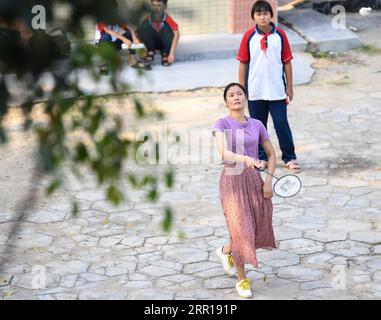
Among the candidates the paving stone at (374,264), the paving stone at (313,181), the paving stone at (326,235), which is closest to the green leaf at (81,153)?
the paving stone at (374,264)

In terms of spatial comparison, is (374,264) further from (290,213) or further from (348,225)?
(290,213)

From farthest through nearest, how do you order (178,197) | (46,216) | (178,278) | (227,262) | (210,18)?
(210,18)
(178,197)
(46,216)
(178,278)
(227,262)

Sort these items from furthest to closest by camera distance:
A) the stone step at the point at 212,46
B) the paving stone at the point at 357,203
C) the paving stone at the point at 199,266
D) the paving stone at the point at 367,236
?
the stone step at the point at 212,46 → the paving stone at the point at 357,203 → the paving stone at the point at 367,236 → the paving stone at the point at 199,266

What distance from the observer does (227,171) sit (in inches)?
273

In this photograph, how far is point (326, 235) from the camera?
26.5ft

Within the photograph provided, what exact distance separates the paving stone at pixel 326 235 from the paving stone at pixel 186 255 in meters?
0.90

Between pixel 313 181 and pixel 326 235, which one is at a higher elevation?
pixel 313 181

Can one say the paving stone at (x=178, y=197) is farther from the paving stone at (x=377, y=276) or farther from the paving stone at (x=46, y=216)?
the paving stone at (x=377, y=276)

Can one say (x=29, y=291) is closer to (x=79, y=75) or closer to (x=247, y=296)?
(x=247, y=296)

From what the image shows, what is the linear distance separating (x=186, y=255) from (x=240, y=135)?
129 cm

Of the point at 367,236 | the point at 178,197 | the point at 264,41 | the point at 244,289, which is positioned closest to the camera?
the point at 244,289

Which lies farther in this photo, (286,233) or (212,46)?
(212,46)

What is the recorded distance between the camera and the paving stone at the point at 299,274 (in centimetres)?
733

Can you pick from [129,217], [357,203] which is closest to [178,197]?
[129,217]
